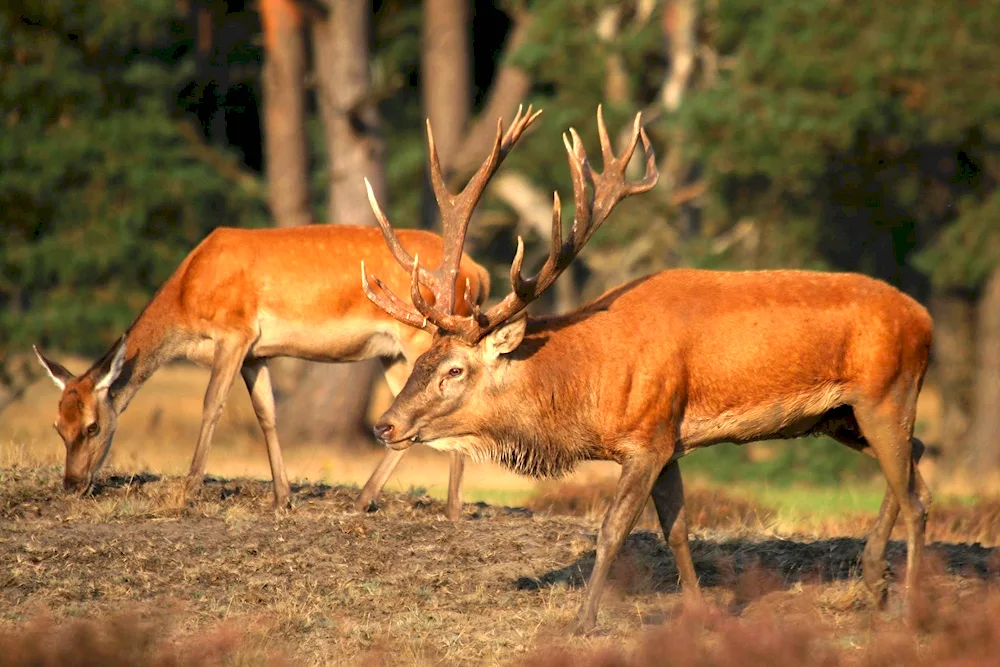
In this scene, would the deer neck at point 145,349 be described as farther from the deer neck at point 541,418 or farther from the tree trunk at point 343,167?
the tree trunk at point 343,167

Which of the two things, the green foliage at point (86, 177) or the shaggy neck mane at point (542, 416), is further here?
the green foliage at point (86, 177)

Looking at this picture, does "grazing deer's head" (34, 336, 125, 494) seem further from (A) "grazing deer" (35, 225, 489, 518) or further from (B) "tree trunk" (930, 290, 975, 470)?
(B) "tree trunk" (930, 290, 975, 470)

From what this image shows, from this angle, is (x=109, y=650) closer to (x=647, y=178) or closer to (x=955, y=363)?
(x=647, y=178)

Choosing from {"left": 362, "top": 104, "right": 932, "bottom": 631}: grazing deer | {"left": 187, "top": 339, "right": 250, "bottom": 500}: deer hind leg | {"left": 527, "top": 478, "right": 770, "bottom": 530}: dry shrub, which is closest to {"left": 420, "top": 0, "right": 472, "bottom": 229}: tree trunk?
{"left": 527, "top": 478, "right": 770, "bottom": 530}: dry shrub

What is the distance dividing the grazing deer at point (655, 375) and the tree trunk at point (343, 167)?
13748 millimetres

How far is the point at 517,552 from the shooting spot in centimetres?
905

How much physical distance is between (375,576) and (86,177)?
1726cm

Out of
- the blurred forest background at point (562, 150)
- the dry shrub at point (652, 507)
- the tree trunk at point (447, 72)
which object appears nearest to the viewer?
the dry shrub at point (652, 507)

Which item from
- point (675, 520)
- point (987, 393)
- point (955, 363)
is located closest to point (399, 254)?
point (675, 520)

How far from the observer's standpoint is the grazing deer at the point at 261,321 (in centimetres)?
1050

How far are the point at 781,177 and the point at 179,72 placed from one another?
1060cm

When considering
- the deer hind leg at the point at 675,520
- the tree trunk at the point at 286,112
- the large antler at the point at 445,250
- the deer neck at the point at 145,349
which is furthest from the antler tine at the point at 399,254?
the tree trunk at the point at 286,112

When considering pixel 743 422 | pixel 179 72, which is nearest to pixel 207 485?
pixel 743 422

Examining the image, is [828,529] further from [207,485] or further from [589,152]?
[589,152]
